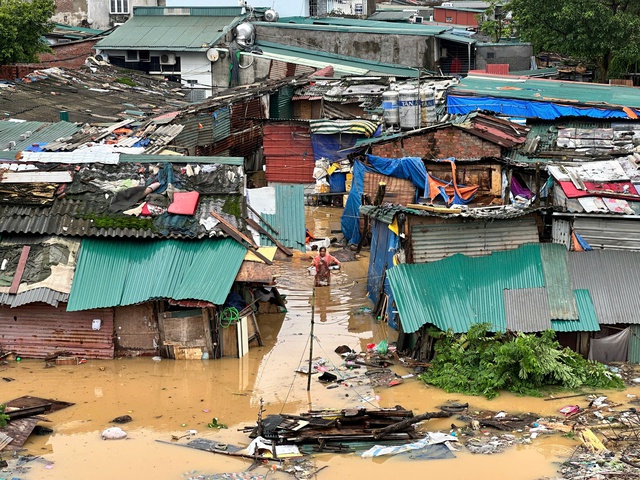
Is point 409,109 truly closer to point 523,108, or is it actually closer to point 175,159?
point 523,108

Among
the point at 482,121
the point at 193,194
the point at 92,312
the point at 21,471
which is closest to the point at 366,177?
the point at 482,121

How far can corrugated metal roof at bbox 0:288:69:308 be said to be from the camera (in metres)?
14.6

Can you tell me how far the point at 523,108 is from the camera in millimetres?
21547

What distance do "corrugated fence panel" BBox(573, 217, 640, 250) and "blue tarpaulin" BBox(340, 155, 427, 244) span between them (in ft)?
14.7

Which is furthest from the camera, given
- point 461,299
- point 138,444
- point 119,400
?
point 461,299

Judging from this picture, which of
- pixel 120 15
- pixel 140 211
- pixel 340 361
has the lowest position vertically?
pixel 340 361

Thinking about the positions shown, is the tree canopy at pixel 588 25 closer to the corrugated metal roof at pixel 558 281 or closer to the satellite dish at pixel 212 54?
the satellite dish at pixel 212 54

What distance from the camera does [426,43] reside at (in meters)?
35.4

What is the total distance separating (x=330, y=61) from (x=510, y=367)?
76.5 ft

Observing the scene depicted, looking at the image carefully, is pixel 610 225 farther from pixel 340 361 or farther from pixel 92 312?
pixel 92 312

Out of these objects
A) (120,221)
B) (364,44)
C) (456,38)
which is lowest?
(120,221)

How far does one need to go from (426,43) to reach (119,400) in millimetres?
24769

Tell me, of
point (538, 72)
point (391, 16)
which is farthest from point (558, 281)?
point (391, 16)

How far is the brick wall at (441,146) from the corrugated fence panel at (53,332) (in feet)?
27.3
